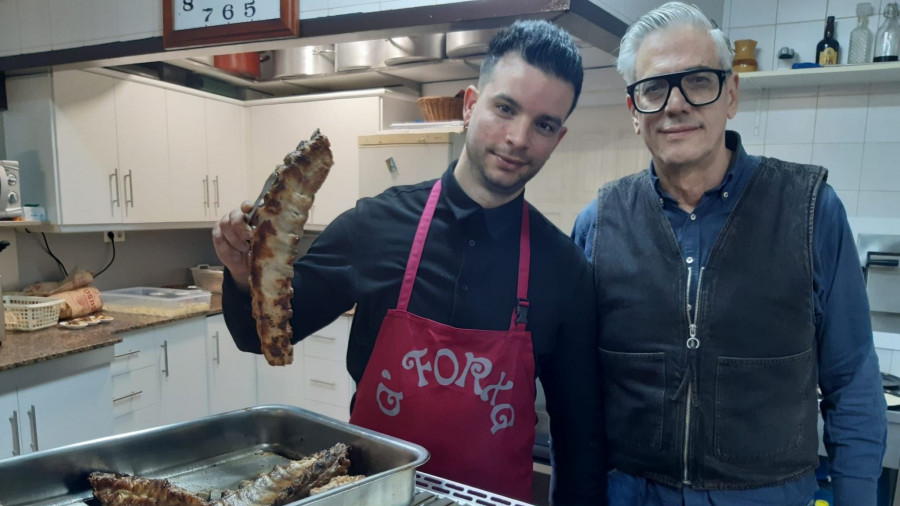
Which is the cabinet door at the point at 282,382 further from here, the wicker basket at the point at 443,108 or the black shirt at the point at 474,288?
the black shirt at the point at 474,288

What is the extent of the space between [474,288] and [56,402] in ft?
6.95

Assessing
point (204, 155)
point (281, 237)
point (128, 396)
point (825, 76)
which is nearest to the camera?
point (281, 237)

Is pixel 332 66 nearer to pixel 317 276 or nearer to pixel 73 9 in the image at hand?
pixel 73 9

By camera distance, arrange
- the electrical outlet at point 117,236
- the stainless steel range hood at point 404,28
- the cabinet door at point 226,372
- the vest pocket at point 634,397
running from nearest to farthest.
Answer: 1. the vest pocket at point 634,397
2. the stainless steel range hood at point 404,28
3. the cabinet door at point 226,372
4. the electrical outlet at point 117,236

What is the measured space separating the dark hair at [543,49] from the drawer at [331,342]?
8.15 ft

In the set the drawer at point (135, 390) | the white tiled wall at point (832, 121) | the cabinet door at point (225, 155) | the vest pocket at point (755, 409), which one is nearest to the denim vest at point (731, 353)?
the vest pocket at point (755, 409)

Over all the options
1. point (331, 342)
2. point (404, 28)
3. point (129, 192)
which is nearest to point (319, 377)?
point (331, 342)

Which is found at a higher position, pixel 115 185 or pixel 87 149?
pixel 87 149

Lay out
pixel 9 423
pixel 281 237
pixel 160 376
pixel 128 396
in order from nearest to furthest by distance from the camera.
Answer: pixel 281 237 → pixel 9 423 → pixel 128 396 → pixel 160 376

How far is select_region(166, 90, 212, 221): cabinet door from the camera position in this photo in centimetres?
342

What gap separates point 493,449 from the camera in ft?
3.60

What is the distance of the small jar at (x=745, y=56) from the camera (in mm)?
2512

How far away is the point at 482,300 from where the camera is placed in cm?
115

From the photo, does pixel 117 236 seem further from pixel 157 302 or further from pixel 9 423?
pixel 9 423
